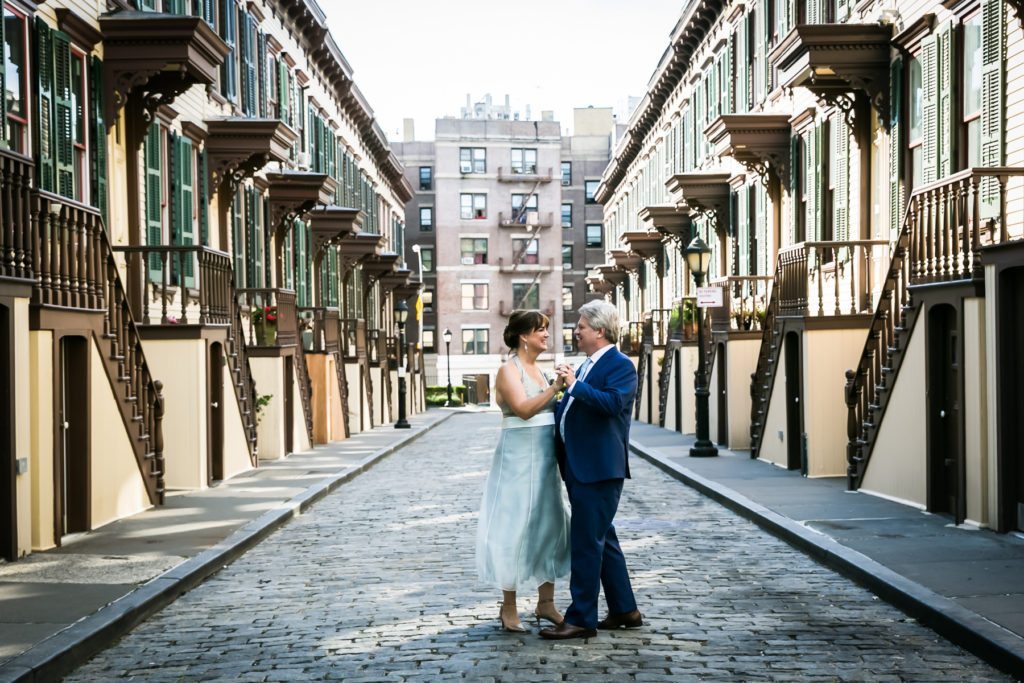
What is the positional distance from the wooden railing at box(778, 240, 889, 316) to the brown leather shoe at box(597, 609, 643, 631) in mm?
10745

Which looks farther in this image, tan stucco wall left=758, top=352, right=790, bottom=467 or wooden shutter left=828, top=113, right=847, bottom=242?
wooden shutter left=828, top=113, right=847, bottom=242

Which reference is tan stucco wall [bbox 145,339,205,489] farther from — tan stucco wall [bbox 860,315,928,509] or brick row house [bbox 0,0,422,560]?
tan stucco wall [bbox 860,315,928,509]

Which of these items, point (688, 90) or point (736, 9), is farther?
point (688, 90)

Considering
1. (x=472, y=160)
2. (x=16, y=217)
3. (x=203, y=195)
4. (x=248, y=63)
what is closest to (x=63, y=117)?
(x=16, y=217)

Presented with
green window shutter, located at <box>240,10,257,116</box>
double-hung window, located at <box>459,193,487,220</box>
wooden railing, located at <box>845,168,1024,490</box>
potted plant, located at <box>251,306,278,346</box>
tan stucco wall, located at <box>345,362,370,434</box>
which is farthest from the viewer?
double-hung window, located at <box>459,193,487,220</box>

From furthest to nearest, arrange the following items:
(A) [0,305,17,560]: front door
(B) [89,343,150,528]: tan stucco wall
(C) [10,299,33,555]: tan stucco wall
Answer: (B) [89,343,150,528]: tan stucco wall < (C) [10,299,33,555]: tan stucco wall < (A) [0,305,17,560]: front door

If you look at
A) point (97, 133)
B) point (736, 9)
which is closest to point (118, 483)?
point (97, 133)

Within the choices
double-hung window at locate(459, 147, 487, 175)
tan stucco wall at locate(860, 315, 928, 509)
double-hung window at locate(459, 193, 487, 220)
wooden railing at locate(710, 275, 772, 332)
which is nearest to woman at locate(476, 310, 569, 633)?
tan stucco wall at locate(860, 315, 928, 509)

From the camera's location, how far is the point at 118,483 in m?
14.7

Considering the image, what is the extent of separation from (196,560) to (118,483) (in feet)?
12.3

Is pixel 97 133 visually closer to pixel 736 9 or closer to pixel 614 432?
pixel 614 432

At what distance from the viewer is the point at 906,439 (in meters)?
14.9

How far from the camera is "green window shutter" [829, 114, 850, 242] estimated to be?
21547 mm

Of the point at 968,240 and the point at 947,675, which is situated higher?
the point at 968,240
